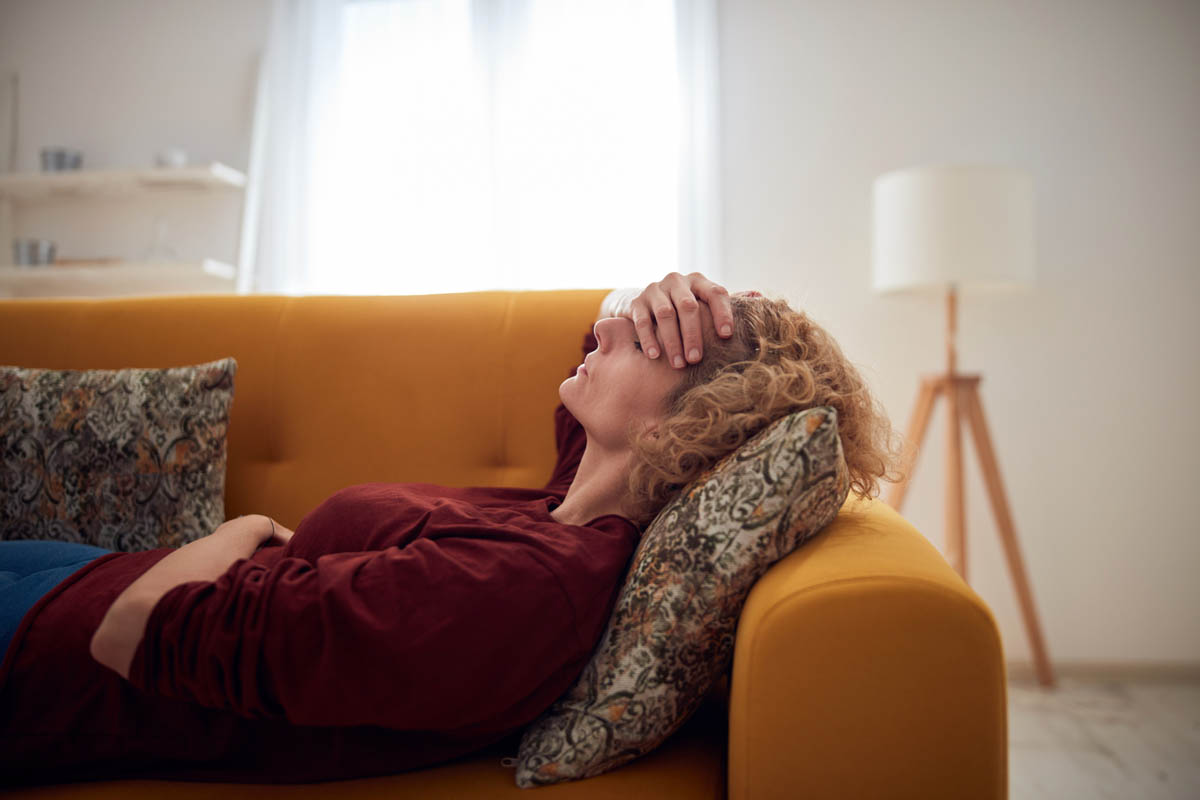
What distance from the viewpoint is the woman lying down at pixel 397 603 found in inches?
30.4

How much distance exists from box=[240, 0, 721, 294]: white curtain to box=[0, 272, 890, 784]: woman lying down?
6.32 ft

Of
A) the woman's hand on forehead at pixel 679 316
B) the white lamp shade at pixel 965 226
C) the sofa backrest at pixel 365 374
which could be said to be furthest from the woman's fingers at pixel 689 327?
the white lamp shade at pixel 965 226

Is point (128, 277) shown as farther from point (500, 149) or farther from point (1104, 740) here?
point (1104, 740)

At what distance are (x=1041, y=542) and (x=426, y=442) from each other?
222 centimetres

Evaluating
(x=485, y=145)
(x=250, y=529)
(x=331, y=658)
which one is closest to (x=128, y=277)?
(x=485, y=145)

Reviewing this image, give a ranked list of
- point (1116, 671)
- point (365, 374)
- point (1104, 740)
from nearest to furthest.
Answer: point (365, 374), point (1104, 740), point (1116, 671)

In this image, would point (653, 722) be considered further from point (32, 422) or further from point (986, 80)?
point (986, 80)

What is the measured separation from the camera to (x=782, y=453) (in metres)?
0.84

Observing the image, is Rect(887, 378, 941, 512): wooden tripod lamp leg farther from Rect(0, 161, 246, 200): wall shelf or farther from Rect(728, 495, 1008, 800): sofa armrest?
Rect(0, 161, 246, 200): wall shelf

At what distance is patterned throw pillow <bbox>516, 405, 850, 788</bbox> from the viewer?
0.83 m

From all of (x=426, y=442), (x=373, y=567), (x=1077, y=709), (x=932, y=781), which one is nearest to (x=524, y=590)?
(x=373, y=567)

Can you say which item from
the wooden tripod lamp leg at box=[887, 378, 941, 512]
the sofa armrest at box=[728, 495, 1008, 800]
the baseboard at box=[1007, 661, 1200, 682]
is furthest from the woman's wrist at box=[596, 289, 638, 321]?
the baseboard at box=[1007, 661, 1200, 682]

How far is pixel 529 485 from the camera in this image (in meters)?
1.56

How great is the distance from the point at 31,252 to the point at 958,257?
3.46m
